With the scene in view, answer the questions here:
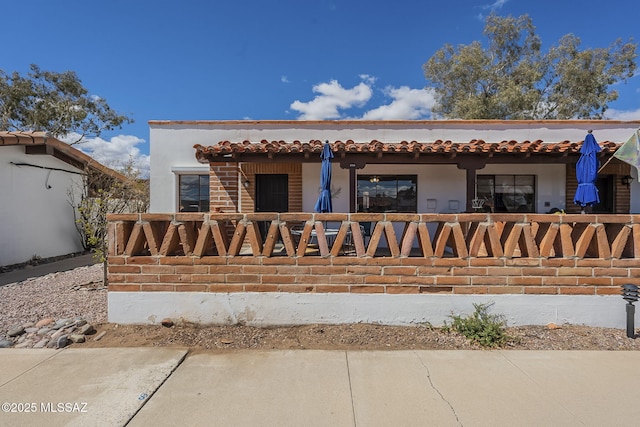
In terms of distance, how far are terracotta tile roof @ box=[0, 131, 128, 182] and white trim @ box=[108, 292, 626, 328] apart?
6.77 metres

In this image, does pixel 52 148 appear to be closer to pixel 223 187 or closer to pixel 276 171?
pixel 223 187

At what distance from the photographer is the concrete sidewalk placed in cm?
245

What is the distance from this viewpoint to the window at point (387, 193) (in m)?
8.05

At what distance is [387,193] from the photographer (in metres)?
8.13

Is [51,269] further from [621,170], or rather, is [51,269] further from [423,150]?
[621,170]

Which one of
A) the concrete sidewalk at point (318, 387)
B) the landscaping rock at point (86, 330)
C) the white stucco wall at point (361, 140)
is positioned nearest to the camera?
the concrete sidewalk at point (318, 387)

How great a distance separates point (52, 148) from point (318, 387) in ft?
35.0

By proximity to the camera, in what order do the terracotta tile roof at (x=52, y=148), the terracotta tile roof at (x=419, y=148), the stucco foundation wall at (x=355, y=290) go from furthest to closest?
the terracotta tile roof at (x=52, y=148) → the terracotta tile roof at (x=419, y=148) → the stucco foundation wall at (x=355, y=290)

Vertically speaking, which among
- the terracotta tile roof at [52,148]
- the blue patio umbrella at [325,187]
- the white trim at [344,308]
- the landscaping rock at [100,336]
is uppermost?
the terracotta tile roof at [52,148]

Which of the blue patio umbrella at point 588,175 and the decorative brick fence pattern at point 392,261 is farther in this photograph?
the blue patio umbrella at point 588,175

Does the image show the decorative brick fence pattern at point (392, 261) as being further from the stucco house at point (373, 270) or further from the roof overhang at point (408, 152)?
the roof overhang at point (408, 152)

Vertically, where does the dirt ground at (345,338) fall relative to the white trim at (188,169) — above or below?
below

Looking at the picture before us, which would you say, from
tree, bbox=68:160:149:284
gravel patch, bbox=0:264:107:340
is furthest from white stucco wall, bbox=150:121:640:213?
gravel patch, bbox=0:264:107:340

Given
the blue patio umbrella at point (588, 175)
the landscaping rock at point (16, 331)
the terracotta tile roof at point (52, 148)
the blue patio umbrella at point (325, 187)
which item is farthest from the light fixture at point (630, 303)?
the terracotta tile roof at point (52, 148)
